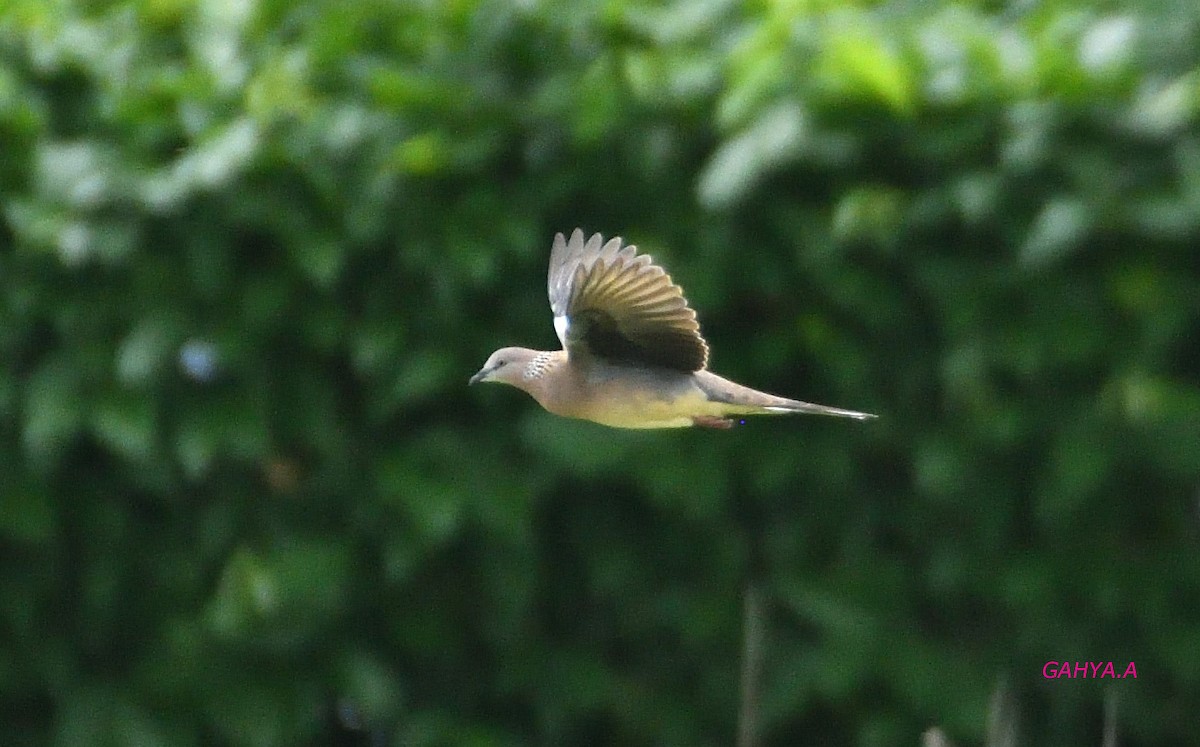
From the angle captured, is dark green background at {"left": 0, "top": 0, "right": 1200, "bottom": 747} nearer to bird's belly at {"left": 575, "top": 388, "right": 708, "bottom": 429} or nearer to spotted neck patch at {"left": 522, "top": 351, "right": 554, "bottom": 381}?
spotted neck patch at {"left": 522, "top": 351, "right": 554, "bottom": 381}

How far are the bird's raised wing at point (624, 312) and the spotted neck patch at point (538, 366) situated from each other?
0.05 m

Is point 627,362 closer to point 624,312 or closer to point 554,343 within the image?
point 624,312

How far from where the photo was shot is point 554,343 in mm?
5227

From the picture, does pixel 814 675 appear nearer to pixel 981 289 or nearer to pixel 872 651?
→ pixel 872 651

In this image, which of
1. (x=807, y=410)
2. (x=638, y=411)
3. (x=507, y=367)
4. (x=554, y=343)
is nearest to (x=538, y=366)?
(x=507, y=367)

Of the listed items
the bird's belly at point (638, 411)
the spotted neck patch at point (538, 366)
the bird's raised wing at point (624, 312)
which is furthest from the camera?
the spotted neck patch at point (538, 366)

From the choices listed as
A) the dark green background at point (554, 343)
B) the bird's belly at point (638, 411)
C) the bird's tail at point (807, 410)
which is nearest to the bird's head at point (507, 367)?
the bird's belly at point (638, 411)

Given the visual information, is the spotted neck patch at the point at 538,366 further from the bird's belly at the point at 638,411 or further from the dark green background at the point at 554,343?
the dark green background at the point at 554,343

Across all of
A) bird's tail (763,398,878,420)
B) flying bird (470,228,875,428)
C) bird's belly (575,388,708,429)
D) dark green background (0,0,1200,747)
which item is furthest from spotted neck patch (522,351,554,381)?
dark green background (0,0,1200,747)

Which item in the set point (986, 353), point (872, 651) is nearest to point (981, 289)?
point (986, 353)

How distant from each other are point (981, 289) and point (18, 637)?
9.32 feet

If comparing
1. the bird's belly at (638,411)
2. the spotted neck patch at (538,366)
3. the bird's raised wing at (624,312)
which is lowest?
the bird's belly at (638,411)

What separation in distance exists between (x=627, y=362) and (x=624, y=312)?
197mm

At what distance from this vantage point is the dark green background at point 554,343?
4711mm
